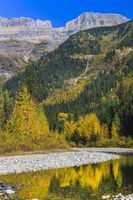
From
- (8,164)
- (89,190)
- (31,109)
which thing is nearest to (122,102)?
(31,109)

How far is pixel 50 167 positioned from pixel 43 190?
1924cm

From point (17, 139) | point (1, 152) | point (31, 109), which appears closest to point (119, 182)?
point (1, 152)

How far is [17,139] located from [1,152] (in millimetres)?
8766

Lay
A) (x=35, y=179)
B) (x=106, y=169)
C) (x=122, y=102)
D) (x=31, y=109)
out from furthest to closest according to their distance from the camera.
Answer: (x=122, y=102)
(x=31, y=109)
(x=106, y=169)
(x=35, y=179)

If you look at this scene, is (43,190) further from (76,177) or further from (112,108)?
(112,108)

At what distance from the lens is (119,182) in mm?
42188

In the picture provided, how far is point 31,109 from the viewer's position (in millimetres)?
113062

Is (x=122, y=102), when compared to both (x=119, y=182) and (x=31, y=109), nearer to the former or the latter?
(x=31, y=109)

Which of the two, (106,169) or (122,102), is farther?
(122,102)

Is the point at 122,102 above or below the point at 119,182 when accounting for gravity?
above

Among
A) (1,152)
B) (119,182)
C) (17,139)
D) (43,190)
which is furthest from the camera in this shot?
(17,139)

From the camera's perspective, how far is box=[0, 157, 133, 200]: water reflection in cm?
3591

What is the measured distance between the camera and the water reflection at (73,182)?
35906 mm

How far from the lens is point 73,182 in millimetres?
43375
